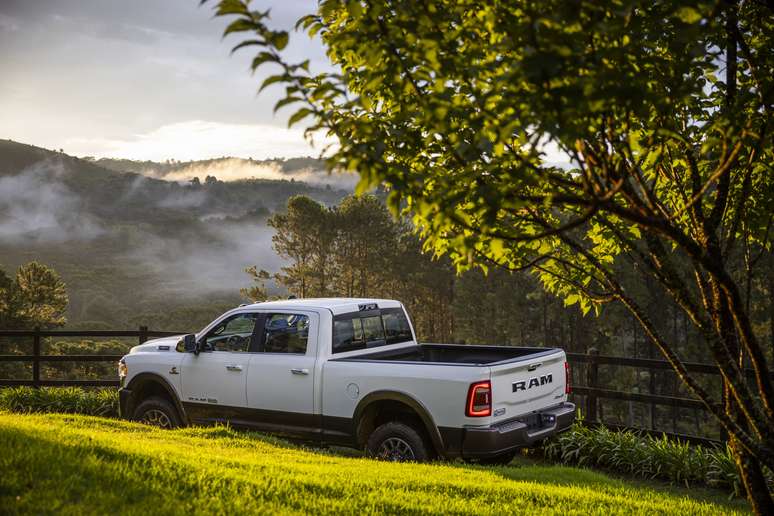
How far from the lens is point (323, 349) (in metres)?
8.92

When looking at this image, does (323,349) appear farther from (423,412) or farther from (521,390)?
(521,390)

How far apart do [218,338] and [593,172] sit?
679cm

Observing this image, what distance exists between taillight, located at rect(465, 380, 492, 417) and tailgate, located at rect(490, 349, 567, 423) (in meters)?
0.06

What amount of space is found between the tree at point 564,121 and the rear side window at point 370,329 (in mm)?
3427

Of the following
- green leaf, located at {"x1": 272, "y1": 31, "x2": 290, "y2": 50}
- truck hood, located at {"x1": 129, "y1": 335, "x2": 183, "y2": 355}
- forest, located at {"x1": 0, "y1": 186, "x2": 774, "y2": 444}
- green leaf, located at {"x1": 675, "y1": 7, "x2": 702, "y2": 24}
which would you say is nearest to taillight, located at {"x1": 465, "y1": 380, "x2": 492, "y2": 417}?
truck hood, located at {"x1": 129, "y1": 335, "x2": 183, "y2": 355}

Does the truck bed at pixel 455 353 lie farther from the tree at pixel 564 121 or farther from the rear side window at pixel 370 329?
the tree at pixel 564 121

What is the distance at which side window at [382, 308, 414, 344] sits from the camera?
995 centimetres

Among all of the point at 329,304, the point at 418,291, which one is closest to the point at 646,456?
the point at 329,304

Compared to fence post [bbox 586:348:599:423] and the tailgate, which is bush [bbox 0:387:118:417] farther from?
the tailgate

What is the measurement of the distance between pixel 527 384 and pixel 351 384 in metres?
1.95

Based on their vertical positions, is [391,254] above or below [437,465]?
above

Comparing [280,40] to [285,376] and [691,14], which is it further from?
[285,376]

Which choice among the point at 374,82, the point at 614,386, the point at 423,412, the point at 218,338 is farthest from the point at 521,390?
the point at 614,386

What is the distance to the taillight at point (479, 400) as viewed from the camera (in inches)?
305
